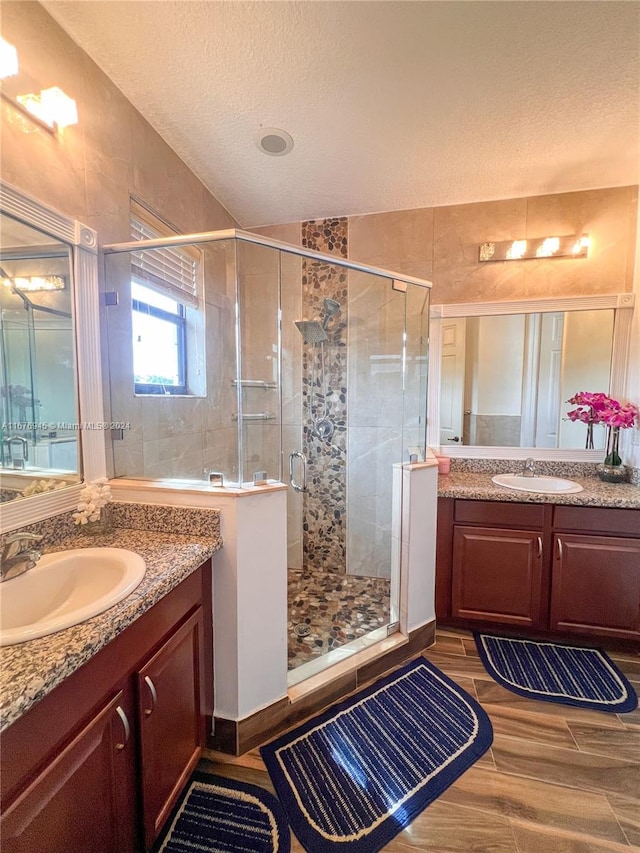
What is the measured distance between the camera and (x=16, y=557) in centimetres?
103

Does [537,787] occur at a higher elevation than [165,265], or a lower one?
lower

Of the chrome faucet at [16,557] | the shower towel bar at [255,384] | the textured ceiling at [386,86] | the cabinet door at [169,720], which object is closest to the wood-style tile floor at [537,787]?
the cabinet door at [169,720]

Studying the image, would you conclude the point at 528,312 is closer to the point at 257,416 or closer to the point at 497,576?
the point at 497,576

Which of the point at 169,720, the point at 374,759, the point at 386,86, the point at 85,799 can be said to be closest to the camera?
the point at 85,799

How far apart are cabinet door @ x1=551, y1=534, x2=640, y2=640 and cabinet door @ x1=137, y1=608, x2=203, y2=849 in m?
1.89

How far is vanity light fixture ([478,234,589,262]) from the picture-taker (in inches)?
88.9

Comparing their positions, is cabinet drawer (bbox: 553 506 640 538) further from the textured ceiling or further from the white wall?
the textured ceiling

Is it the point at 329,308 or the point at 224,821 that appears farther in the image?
the point at 329,308

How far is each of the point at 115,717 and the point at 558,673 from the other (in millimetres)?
2039

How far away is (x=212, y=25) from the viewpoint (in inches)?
51.6

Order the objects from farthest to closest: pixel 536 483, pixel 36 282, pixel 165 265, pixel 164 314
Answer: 1. pixel 536 483
2. pixel 164 314
3. pixel 165 265
4. pixel 36 282

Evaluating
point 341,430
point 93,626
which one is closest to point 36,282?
point 93,626

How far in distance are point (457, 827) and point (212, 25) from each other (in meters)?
2.87

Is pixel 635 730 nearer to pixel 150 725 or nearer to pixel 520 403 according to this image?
pixel 520 403
